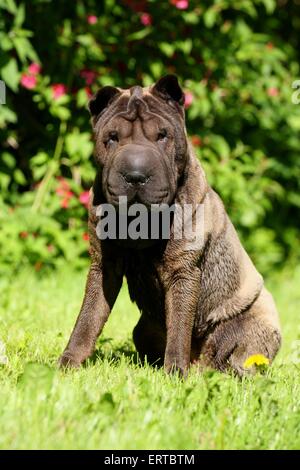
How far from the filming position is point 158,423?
2.81 metres

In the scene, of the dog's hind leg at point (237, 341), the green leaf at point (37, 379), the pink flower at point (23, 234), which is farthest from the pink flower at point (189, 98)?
the green leaf at point (37, 379)

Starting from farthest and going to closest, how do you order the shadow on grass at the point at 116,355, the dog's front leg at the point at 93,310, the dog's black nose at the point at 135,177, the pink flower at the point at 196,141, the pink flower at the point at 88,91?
the pink flower at the point at 196,141 → the pink flower at the point at 88,91 → the shadow on grass at the point at 116,355 → the dog's front leg at the point at 93,310 → the dog's black nose at the point at 135,177

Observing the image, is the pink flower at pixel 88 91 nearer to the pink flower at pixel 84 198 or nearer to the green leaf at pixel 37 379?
the pink flower at pixel 84 198

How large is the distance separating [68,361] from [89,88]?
137 inches

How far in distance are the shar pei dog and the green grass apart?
178 mm

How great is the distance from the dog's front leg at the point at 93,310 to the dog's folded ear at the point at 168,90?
0.83 metres

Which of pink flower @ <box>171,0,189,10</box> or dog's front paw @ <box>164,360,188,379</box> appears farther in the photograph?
pink flower @ <box>171,0,189,10</box>

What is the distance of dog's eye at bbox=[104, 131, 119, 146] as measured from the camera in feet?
11.8

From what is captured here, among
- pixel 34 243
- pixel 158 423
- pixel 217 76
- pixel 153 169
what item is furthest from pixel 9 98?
pixel 158 423

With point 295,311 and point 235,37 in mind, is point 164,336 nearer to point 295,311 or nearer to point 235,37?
point 295,311

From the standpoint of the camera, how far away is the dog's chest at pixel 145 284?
3.76 m

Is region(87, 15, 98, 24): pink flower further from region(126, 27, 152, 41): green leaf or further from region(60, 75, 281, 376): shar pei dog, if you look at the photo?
region(60, 75, 281, 376): shar pei dog

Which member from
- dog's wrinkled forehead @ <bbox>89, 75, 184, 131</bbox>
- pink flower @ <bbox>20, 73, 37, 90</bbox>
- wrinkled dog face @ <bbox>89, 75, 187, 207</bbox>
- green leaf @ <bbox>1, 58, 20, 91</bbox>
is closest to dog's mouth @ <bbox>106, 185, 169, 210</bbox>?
wrinkled dog face @ <bbox>89, 75, 187, 207</bbox>
